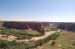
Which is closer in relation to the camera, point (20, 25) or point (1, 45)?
point (1, 45)

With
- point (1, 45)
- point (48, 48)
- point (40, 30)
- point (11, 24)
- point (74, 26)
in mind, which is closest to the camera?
point (48, 48)

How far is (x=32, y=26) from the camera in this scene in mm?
61750

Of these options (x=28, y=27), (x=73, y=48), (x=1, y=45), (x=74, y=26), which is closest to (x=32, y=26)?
(x=28, y=27)

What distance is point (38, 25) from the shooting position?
5994 centimetres

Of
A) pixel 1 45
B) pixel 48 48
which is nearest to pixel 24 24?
pixel 1 45

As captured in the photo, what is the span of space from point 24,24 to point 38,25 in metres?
4.44

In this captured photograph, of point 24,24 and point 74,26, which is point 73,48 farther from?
point 74,26

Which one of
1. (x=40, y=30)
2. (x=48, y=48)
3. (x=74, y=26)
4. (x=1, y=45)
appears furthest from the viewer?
(x=74, y=26)

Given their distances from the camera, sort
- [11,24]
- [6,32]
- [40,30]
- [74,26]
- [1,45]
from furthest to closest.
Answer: [74,26] < [11,24] < [40,30] < [6,32] < [1,45]

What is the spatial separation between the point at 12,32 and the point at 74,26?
3543cm

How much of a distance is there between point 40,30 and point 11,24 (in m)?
10.8

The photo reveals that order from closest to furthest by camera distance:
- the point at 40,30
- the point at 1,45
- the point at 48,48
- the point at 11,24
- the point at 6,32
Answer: the point at 48,48 < the point at 1,45 < the point at 6,32 < the point at 40,30 < the point at 11,24

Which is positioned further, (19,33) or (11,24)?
(11,24)

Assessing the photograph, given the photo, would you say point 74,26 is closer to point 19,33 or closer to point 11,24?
point 11,24
